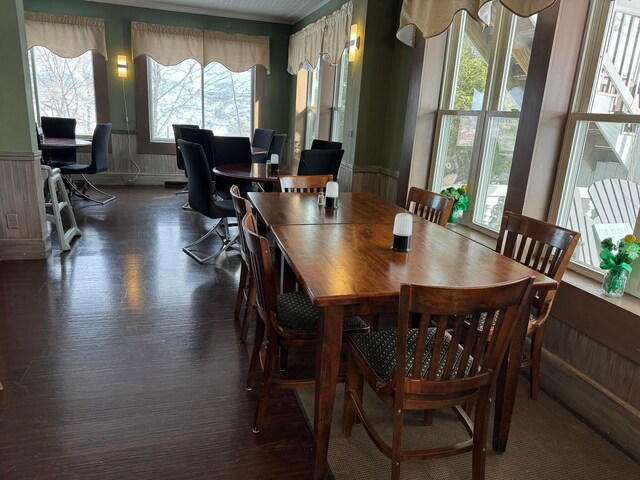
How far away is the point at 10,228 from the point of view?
11.4ft

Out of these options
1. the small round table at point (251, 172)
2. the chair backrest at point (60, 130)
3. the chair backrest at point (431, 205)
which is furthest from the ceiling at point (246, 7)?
the chair backrest at point (431, 205)

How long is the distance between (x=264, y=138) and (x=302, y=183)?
2.85 meters

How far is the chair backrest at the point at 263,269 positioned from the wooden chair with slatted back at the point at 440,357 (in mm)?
340

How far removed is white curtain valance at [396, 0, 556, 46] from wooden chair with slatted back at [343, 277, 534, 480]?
1.68m

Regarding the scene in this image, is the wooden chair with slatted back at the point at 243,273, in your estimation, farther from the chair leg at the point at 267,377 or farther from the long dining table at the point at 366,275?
the chair leg at the point at 267,377

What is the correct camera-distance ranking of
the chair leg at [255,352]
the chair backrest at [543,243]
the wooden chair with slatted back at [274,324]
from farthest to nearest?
the chair leg at [255,352] → the chair backrest at [543,243] → the wooden chair with slatted back at [274,324]

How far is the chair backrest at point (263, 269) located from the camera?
156cm

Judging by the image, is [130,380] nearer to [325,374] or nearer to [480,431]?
[325,374]

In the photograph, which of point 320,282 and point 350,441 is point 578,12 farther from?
point 350,441

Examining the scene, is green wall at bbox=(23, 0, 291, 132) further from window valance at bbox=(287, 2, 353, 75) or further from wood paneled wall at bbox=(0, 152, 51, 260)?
wood paneled wall at bbox=(0, 152, 51, 260)

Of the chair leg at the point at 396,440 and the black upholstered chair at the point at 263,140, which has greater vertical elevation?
the black upholstered chair at the point at 263,140

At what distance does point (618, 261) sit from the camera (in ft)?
6.20

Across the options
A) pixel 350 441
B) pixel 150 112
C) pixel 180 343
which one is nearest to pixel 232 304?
pixel 180 343

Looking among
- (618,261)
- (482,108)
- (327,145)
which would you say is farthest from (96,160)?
(618,261)
